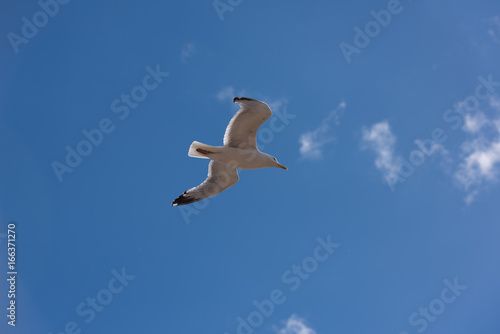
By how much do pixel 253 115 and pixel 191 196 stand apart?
232 centimetres

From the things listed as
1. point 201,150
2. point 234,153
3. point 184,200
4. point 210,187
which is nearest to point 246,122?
point 234,153

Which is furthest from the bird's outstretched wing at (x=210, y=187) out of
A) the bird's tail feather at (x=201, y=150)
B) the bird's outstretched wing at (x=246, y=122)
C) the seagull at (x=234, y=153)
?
the bird's outstretched wing at (x=246, y=122)

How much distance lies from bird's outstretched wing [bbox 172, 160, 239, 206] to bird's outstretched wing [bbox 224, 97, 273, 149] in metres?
0.74

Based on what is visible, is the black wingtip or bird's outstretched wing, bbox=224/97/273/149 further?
the black wingtip

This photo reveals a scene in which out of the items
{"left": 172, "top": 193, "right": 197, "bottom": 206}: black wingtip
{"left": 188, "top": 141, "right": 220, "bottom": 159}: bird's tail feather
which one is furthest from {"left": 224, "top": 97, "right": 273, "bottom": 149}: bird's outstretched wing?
{"left": 172, "top": 193, "right": 197, "bottom": 206}: black wingtip

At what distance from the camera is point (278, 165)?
9484 millimetres

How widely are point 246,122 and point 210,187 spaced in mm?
1737

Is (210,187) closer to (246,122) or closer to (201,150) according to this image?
(201,150)

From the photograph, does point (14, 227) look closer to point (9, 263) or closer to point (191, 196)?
point (9, 263)

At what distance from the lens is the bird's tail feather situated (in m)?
8.83

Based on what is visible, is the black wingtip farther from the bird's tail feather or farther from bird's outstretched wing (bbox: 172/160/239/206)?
the bird's tail feather

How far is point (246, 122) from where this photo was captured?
341 inches

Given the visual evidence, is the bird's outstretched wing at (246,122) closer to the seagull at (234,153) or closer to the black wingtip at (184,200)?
the seagull at (234,153)

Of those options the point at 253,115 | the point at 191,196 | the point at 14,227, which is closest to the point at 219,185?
the point at 191,196
